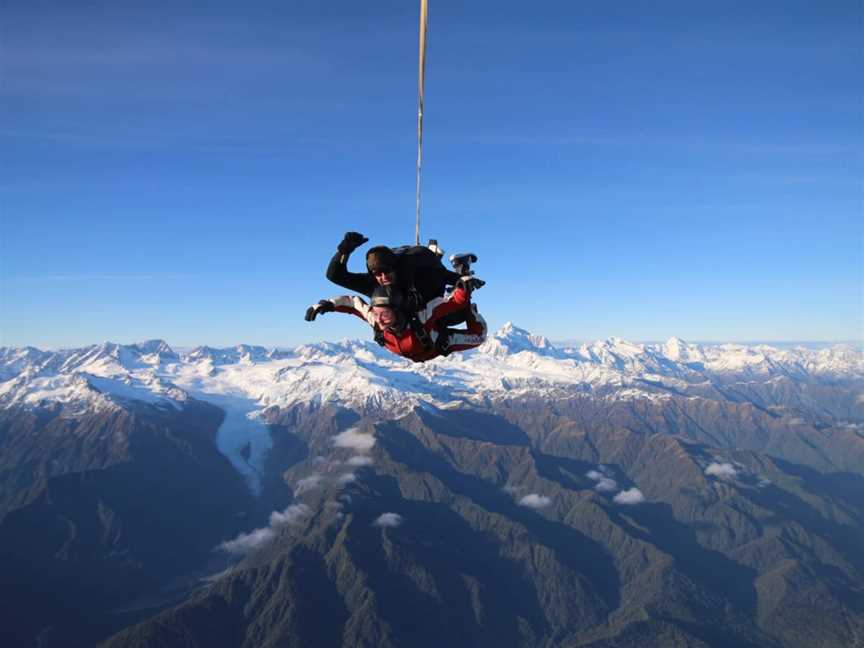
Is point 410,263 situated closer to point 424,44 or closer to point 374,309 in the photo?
point 374,309

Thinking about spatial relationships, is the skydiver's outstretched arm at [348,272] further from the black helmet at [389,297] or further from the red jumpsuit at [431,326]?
the black helmet at [389,297]

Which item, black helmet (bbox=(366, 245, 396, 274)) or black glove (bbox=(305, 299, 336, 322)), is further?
black glove (bbox=(305, 299, 336, 322))

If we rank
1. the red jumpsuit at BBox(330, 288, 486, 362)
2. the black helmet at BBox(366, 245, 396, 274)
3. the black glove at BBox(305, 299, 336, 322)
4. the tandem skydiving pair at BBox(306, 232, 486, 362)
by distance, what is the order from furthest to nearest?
the black glove at BBox(305, 299, 336, 322)
the red jumpsuit at BBox(330, 288, 486, 362)
the tandem skydiving pair at BBox(306, 232, 486, 362)
the black helmet at BBox(366, 245, 396, 274)

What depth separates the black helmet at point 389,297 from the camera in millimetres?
13891

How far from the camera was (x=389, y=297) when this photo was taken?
13875 millimetres

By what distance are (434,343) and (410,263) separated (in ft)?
7.84

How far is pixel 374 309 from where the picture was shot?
46.4 feet

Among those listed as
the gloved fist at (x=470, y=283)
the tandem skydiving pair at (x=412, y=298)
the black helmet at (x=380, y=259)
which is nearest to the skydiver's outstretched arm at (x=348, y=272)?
the tandem skydiving pair at (x=412, y=298)

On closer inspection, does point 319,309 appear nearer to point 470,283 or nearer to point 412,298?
point 412,298

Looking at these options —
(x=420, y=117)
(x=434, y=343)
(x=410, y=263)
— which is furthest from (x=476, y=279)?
(x=420, y=117)

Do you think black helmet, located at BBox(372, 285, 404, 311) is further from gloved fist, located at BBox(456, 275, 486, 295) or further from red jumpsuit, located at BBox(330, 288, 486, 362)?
gloved fist, located at BBox(456, 275, 486, 295)

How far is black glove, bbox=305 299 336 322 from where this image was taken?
16.3 meters

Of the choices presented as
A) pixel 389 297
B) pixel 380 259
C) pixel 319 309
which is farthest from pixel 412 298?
pixel 319 309

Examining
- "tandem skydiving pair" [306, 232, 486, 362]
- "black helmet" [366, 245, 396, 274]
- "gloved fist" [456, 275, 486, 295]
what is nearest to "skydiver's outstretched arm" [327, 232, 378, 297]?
"tandem skydiving pair" [306, 232, 486, 362]
